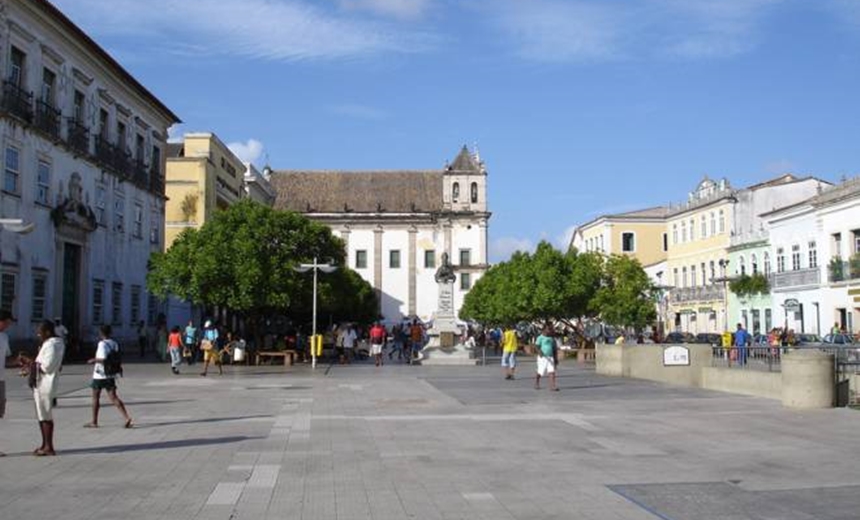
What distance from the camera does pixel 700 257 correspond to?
66.8m

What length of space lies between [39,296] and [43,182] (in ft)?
14.2

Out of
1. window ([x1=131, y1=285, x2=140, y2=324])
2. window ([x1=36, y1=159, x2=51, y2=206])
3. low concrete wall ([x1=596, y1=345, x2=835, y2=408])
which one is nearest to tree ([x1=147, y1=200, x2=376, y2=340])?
window ([x1=36, y1=159, x2=51, y2=206])

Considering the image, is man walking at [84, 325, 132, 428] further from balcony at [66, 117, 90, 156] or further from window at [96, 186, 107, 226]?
window at [96, 186, 107, 226]

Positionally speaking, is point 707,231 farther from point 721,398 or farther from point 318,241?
point 721,398

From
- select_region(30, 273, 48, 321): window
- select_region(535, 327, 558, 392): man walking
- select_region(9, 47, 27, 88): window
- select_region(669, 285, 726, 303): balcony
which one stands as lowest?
select_region(535, 327, 558, 392): man walking

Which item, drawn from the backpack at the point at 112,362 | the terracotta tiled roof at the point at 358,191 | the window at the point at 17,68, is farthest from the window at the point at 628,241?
the backpack at the point at 112,362

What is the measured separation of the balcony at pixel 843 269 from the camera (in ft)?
151

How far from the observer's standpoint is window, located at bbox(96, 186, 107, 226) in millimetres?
41875

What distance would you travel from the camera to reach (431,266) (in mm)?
107312

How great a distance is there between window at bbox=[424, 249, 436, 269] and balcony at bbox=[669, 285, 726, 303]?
4021 centimetres

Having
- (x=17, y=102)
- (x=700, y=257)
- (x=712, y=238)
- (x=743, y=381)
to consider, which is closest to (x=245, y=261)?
(x=17, y=102)

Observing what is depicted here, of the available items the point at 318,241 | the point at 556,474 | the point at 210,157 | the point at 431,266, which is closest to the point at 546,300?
the point at 318,241

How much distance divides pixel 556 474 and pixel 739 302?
173 feet

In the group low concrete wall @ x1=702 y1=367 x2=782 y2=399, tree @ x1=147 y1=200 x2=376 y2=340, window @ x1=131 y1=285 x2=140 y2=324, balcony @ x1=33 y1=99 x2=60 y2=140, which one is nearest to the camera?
low concrete wall @ x1=702 y1=367 x2=782 y2=399
